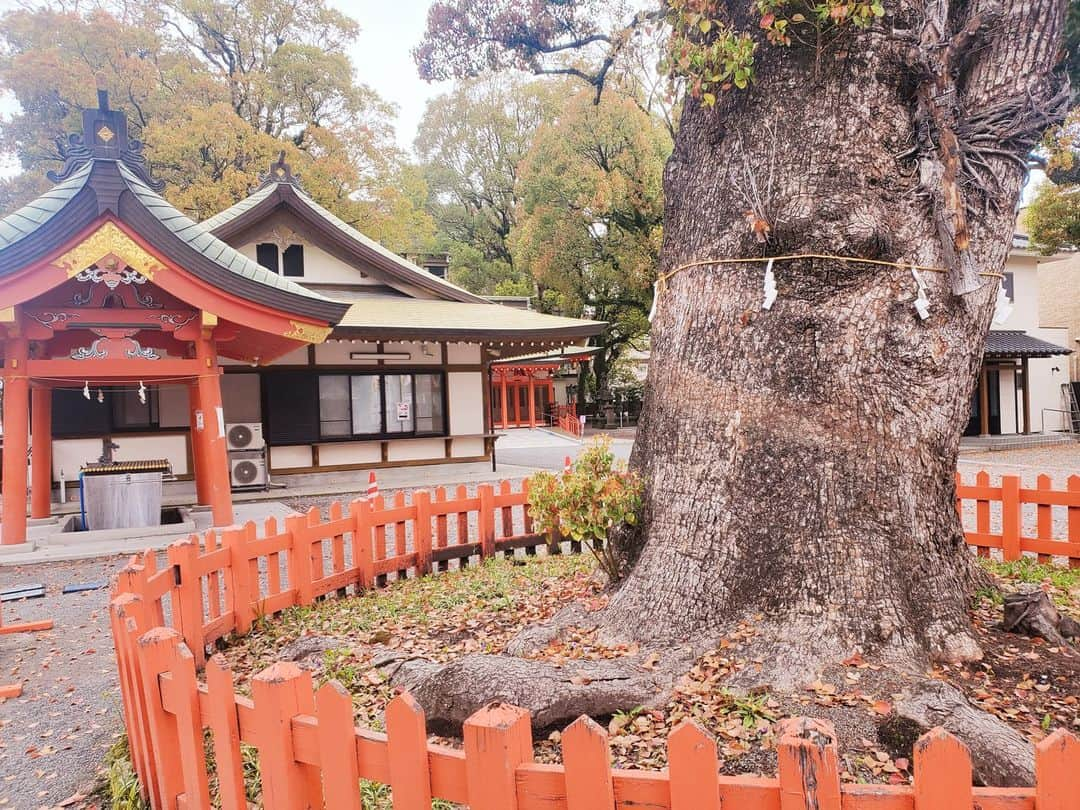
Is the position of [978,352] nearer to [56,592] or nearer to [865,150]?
[865,150]

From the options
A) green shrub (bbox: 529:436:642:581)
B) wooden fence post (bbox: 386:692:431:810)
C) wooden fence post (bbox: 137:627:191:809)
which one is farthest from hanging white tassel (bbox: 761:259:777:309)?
wooden fence post (bbox: 137:627:191:809)

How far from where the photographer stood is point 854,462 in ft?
11.5

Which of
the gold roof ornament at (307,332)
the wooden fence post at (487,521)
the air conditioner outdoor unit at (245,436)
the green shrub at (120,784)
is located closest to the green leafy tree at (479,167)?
the air conditioner outdoor unit at (245,436)

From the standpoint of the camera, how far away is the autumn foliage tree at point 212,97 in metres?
23.7

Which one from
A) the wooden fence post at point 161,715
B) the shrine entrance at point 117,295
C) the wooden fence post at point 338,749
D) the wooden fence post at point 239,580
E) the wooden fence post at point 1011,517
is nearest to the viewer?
the wooden fence post at point 338,749

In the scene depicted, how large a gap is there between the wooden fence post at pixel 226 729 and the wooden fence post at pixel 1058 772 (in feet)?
7.03

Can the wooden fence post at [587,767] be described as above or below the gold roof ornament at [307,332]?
below

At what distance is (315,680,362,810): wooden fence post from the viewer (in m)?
1.85

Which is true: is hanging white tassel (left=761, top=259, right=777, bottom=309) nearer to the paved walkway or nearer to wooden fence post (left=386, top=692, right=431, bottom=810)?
wooden fence post (left=386, top=692, right=431, bottom=810)

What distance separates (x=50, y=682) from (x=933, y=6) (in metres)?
6.70

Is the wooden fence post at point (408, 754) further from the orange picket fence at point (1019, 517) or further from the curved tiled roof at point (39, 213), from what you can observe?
the curved tiled roof at point (39, 213)

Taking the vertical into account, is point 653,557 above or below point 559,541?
above

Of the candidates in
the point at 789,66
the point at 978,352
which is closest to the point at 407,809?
the point at 978,352

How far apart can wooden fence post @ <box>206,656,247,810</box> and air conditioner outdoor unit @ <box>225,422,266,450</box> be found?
12998 millimetres
